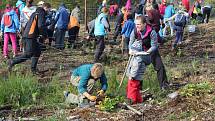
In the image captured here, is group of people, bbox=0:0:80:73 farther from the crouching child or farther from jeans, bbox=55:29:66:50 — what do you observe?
the crouching child

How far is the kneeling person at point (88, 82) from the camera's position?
9.05 m

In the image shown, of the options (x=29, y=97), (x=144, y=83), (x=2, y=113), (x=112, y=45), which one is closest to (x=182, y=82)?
(x=144, y=83)

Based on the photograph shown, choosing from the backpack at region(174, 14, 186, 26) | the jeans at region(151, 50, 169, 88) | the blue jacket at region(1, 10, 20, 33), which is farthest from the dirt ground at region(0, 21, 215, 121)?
the blue jacket at region(1, 10, 20, 33)

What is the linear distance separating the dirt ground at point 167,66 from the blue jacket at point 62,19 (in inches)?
36.5

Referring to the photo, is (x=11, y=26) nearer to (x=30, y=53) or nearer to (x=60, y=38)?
(x=60, y=38)

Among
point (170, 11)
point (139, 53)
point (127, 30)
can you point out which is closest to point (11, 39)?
point (127, 30)

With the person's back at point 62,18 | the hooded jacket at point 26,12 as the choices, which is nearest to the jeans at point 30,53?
the hooded jacket at point 26,12

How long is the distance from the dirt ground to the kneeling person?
0.34m

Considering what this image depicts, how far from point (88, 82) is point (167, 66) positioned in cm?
385

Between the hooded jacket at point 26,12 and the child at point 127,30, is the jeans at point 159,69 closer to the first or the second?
the child at point 127,30

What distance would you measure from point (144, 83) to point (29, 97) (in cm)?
227

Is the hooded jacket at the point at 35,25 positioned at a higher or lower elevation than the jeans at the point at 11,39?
higher

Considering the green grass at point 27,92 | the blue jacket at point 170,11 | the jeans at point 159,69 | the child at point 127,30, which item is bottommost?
the green grass at point 27,92

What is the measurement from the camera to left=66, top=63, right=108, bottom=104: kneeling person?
9.05 m
